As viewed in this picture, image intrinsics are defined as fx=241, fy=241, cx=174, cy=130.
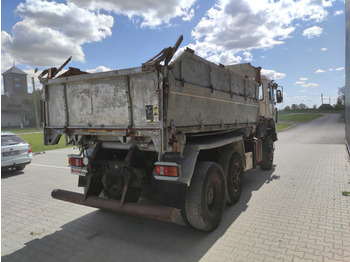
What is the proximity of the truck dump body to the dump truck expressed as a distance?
14 millimetres

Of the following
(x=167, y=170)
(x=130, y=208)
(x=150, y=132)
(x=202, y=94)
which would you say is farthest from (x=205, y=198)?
(x=202, y=94)

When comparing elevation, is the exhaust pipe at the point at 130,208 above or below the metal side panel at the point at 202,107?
below

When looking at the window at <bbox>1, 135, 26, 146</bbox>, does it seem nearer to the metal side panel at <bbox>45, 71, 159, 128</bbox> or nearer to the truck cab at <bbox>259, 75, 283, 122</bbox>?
the metal side panel at <bbox>45, 71, 159, 128</bbox>

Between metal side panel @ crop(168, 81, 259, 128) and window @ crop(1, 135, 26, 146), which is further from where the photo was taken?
window @ crop(1, 135, 26, 146)

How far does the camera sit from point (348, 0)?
9141 mm

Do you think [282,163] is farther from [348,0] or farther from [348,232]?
[348,0]

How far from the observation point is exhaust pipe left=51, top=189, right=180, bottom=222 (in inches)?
125

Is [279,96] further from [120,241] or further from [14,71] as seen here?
[14,71]

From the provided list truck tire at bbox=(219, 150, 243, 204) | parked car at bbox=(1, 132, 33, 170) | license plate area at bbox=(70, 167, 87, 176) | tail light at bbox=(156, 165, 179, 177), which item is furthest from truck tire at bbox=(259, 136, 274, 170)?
parked car at bbox=(1, 132, 33, 170)

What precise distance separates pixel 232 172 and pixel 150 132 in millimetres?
2468

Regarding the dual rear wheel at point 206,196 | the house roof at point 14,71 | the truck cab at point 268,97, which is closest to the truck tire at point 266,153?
the truck cab at point 268,97

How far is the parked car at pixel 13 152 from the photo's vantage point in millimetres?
8250

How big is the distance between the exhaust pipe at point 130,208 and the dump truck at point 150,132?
0.5 inches

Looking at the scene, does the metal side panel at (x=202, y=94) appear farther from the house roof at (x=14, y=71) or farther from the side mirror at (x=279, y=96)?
the house roof at (x=14, y=71)
